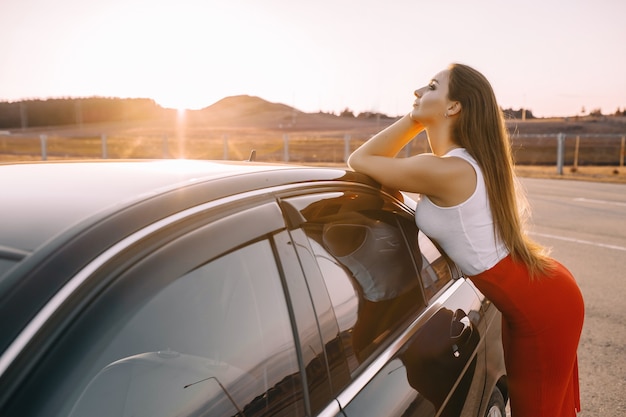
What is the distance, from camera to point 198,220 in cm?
119

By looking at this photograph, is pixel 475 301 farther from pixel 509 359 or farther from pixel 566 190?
pixel 566 190

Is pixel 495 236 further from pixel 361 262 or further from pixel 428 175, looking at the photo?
pixel 361 262

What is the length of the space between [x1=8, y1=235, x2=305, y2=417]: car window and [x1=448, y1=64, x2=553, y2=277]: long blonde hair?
146 centimetres

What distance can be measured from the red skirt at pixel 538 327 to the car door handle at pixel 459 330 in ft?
0.76

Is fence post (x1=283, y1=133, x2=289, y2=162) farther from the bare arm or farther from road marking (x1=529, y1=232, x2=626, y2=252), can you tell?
the bare arm

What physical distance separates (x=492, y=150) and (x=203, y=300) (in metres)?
1.78

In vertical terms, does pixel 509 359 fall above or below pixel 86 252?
below

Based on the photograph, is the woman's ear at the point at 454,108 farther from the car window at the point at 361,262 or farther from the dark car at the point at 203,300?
the dark car at the point at 203,300

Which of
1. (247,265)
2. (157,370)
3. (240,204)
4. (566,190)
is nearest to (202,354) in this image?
(157,370)

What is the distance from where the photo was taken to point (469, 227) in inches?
95.4

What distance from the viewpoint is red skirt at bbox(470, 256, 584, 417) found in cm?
243

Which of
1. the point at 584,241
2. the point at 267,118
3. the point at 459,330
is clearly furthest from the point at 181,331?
the point at 267,118

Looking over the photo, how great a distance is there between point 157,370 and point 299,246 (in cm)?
47

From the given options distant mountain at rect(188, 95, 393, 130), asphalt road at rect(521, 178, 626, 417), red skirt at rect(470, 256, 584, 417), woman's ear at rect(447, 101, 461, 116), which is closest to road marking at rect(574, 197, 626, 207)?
asphalt road at rect(521, 178, 626, 417)
